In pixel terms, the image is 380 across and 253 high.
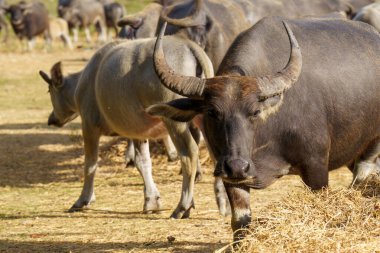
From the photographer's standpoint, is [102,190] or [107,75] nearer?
[107,75]

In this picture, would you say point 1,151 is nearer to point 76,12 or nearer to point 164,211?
point 164,211

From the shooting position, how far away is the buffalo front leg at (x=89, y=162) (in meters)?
9.11


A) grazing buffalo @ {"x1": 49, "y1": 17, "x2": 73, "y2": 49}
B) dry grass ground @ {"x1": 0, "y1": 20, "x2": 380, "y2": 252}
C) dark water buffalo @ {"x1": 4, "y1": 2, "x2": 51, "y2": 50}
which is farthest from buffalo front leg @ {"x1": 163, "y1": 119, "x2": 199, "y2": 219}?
grazing buffalo @ {"x1": 49, "y1": 17, "x2": 73, "y2": 49}

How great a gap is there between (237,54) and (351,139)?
115cm

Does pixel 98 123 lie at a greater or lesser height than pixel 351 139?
lesser

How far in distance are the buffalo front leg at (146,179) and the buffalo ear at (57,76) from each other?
5.39 feet

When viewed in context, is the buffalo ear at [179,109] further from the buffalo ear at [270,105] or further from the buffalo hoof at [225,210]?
the buffalo hoof at [225,210]

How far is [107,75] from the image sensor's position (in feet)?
29.0

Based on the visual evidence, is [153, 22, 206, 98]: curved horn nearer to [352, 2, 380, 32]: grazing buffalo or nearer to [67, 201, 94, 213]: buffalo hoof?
[67, 201, 94, 213]: buffalo hoof

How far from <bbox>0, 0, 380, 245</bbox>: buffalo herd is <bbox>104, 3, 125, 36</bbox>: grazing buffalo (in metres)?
29.8

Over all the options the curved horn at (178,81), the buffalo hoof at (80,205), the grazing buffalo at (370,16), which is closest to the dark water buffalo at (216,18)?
the grazing buffalo at (370,16)

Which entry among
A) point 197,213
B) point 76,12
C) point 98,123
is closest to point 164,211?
point 197,213

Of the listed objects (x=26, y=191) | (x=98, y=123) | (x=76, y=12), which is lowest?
(x=76, y=12)

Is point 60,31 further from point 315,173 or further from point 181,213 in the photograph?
point 315,173
